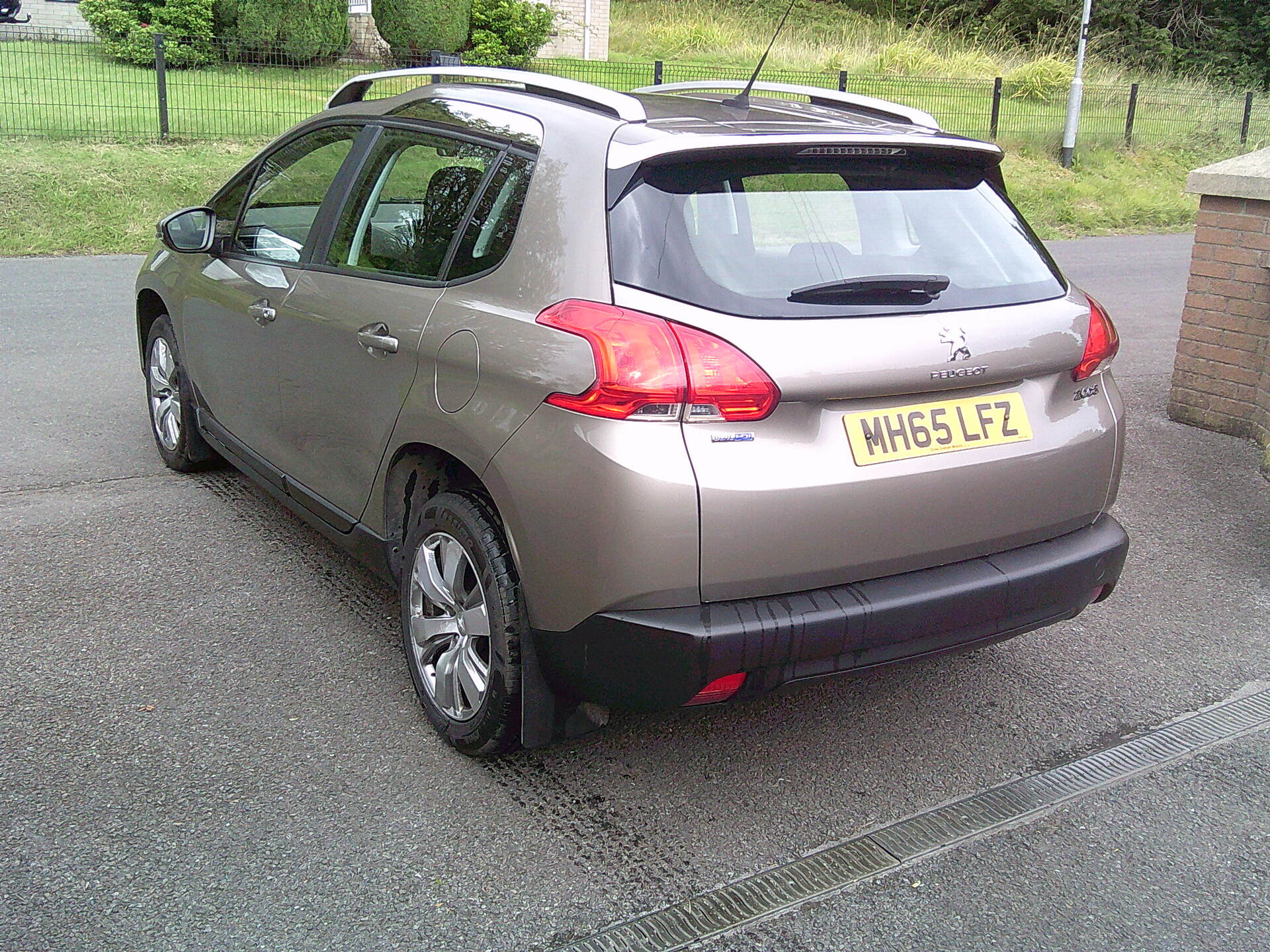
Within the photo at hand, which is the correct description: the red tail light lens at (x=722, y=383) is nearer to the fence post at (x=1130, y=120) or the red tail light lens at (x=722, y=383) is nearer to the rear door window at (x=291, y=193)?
the rear door window at (x=291, y=193)

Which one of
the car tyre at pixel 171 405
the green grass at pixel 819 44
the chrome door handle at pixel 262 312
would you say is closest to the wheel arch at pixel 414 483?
the chrome door handle at pixel 262 312

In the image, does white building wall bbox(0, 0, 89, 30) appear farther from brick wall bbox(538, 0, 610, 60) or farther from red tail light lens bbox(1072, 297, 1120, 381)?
red tail light lens bbox(1072, 297, 1120, 381)

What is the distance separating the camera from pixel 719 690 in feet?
8.79

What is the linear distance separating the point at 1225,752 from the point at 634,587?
1.92 meters

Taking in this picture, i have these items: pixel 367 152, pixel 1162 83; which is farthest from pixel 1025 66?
pixel 367 152

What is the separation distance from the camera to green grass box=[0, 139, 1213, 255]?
11.7 metres

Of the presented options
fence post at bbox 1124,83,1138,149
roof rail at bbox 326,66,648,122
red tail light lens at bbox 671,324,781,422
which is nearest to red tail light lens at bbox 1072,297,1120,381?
red tail light lens at bbox 671,324,781,422

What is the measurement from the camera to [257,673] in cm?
A: 360

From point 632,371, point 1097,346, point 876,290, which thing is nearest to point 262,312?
point 632,371

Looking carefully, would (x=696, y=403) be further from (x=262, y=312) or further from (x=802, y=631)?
(x=262, y=312)

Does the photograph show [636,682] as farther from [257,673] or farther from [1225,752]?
[1225,752]

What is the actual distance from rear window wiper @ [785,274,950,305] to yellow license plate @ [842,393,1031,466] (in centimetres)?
27

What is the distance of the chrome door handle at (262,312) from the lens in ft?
13.1

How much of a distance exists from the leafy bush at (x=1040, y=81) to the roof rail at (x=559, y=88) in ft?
77.7
